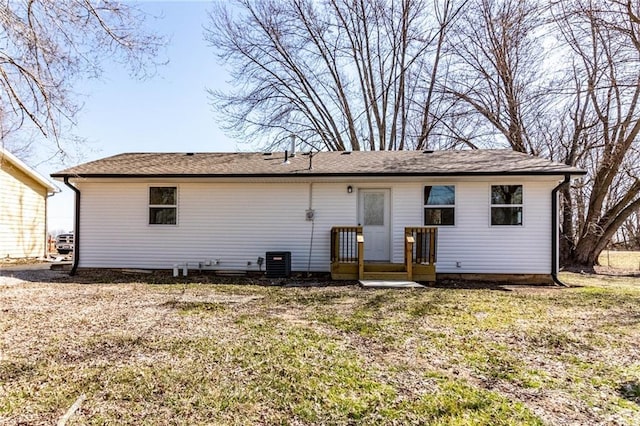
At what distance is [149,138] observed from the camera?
1476 cm

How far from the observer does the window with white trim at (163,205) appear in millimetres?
9883

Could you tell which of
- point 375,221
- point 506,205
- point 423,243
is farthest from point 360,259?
point 506,205

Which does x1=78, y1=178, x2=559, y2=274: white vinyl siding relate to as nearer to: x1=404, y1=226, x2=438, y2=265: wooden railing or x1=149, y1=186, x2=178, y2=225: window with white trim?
x1=149, y1=186, x2=178, y2=225: window with white trim

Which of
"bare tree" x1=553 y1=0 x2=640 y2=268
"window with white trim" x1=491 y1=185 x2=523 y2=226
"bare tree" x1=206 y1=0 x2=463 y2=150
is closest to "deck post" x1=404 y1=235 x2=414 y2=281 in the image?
"window with white trim" x1=491 y1=185 x2=523 y2=226

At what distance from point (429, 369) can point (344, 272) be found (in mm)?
5456

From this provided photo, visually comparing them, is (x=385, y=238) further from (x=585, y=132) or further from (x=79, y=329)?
(x=585, y=132)

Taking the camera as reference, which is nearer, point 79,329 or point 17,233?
point 79,329

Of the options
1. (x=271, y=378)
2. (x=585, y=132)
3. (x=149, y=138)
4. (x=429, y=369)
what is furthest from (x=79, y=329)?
(x=585, y=132)

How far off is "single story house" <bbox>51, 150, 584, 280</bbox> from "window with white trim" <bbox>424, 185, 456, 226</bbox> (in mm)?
24

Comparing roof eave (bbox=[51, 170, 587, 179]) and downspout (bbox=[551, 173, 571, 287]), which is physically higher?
roof eave (bbox=[51, 170, 587, 179])

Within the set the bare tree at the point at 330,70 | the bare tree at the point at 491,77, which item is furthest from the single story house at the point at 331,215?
the bare tree at the point at 330,70

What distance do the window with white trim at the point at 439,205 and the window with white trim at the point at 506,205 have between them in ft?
3.07

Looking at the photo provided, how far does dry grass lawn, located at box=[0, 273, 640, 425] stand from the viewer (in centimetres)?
264

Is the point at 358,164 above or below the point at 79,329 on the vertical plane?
above
